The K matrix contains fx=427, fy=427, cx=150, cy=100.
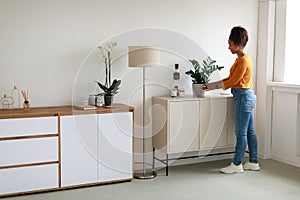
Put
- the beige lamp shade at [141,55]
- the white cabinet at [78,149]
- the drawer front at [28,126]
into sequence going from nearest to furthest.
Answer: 1. the drawer front at [28,126]
2. the white cabinet at [78,149]
3. the beige lamp shade at [141,55]

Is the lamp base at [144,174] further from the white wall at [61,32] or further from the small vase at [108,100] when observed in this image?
the white wall at [61,32]

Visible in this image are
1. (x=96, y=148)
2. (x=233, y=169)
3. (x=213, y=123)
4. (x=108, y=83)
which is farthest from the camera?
(x=213, y=123)

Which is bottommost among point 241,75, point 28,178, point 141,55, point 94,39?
point 28,178

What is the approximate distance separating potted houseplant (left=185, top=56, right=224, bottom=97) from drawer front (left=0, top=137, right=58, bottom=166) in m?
1.67

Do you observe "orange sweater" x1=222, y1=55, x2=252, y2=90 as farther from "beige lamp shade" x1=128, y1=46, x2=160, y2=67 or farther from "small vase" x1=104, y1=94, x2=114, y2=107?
"small vase" x1=104, y1=94, x2=114, y2=107

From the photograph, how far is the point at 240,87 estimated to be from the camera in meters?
4.51

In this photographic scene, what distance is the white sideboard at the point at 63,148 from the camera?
3.74 m

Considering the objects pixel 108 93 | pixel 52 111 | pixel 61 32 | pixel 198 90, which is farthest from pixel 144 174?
pixel 61 32

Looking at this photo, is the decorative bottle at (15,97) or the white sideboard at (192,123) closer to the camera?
the decorative bottle at (15,97)

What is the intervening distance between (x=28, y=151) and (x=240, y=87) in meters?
2.24

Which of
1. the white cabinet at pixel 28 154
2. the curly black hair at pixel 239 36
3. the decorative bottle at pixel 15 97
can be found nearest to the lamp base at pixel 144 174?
the white cabinet at pixel 28 154

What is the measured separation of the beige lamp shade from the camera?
4.19 m

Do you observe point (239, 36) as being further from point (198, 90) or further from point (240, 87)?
point (198, 90)

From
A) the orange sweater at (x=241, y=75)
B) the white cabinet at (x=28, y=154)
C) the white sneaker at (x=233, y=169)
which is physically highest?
the orange sweater at (x=241, y=75)
